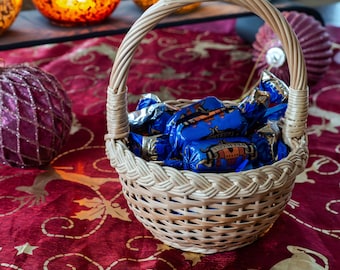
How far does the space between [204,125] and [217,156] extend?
0.05 m

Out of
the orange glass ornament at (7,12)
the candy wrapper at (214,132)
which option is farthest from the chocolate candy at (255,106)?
the orange glass ornament at (7,12)

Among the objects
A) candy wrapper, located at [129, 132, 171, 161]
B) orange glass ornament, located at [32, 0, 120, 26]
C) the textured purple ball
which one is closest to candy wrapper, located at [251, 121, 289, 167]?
candy wrapper, located at [129, 132, 171, 161]

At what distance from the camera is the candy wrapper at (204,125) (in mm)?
760

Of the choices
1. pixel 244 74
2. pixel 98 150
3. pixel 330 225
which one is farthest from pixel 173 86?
pixel 330 225

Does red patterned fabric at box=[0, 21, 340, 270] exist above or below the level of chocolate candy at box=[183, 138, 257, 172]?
below

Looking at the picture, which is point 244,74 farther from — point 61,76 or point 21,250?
point 21,250

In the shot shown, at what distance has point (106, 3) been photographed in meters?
1.12

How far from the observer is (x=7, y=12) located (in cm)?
106

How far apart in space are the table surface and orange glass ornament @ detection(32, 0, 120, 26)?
0.05ft

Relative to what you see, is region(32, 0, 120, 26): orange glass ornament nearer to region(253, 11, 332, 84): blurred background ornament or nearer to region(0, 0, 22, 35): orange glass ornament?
region(0, 0, 22, 35): orange glass ornament

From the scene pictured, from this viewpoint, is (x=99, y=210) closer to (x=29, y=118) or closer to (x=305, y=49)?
(x=29, y=118)

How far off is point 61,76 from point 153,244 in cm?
68

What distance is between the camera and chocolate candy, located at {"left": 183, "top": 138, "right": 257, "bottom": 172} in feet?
2.40

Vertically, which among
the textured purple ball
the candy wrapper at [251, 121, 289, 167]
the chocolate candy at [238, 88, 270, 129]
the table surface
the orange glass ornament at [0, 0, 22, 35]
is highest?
the orange glass ornament at [0, 0, 22, 35]
